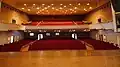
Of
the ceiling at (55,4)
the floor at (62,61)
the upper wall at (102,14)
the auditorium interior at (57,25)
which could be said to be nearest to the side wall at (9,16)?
the auditorium interior at (57,25)

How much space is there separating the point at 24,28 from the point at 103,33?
19.1 ft

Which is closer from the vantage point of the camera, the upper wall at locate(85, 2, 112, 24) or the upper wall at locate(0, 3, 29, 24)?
the upper wall at locate(0, 3, 29, 24)

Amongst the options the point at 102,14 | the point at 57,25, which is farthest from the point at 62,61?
the point at 102,14

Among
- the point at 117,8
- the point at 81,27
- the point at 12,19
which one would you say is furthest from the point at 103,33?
the point at 117,8

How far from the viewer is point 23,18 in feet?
50.8

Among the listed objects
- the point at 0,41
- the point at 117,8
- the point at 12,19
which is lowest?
the point at 0,41

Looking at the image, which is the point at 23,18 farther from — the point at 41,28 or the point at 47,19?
the point at 41,28

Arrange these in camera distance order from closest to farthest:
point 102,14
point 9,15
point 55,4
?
point 55,4
point 9,15
point 102,14

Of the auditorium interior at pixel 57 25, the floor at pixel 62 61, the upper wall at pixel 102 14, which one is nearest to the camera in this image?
the floor at pixel 62 61

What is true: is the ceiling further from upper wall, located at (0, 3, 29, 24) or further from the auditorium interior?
upper wall, located at (0, 3, 29, 24)

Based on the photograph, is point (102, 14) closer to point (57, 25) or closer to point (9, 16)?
point (57, 25)

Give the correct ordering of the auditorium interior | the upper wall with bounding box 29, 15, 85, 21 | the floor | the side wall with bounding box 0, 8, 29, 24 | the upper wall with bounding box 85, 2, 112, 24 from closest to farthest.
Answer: the floor
the auditorium interior
the side wall with bounding box 0, 8, 29, 24
the upper wall with bounding box 85, 2, 112, 24
the upper wall with bounding box 29, 15, 85, 21

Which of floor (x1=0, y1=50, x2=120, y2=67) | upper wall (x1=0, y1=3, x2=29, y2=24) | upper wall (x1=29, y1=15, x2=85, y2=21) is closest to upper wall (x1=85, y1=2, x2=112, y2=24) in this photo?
upper wall (x1=29, y1=15, x2=85, y2=21)

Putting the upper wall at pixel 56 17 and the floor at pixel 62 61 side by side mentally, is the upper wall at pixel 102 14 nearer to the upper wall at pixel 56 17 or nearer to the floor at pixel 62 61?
the upper wall at pixel 56 17
